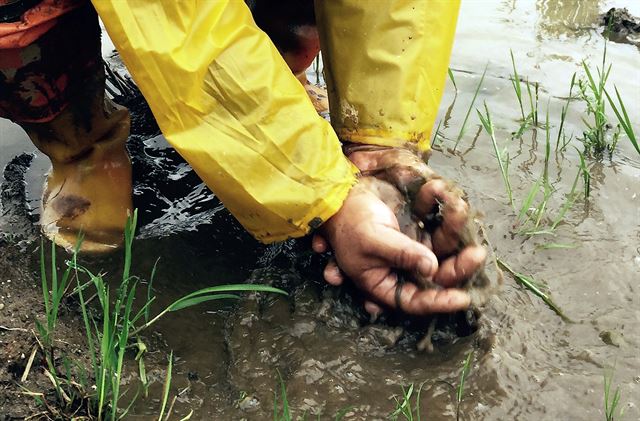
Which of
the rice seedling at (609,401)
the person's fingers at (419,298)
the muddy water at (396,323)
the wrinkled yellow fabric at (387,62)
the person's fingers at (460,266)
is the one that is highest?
the wrinkled yellow fabric at (387,62)

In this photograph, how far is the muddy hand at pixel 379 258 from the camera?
1362 millimetres

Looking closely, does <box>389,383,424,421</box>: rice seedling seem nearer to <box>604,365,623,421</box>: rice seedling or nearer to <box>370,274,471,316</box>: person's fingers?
<box>370,274,471,316</box>: person's fingers

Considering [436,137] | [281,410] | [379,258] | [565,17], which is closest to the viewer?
[281,410]

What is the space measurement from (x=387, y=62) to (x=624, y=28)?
2064mm

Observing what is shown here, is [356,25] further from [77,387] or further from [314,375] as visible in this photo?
[77,387]

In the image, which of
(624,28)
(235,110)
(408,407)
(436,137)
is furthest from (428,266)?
(624,28)

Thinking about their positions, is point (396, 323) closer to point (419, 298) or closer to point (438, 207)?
point (419, 298)

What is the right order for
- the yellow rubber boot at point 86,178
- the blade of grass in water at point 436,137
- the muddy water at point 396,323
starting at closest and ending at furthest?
the muddy water at point 396,323, the yellow rubber boot at point 86,178, the blade of grass in water at point 436,137

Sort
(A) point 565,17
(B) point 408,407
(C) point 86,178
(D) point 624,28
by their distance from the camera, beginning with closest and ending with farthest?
1. (B) point 408,407
2. (C) point 86,178
3. (D) point 624,28
4. (A) point 565,17

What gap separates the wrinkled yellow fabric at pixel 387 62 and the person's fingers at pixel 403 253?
1.31ft

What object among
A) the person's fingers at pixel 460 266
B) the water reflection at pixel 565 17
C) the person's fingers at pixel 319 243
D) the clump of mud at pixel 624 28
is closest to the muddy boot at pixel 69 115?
the person's fingers at pixel 319 243

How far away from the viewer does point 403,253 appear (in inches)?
53.6

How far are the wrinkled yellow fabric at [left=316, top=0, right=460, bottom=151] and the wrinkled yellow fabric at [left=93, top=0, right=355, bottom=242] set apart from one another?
0.25m

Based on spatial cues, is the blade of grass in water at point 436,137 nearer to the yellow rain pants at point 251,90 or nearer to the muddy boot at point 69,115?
the yellow rain pants at point 251,90
